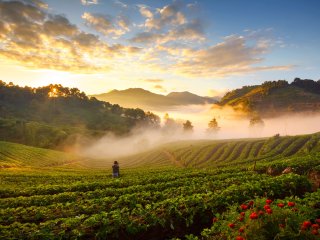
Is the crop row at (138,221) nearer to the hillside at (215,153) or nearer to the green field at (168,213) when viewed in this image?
the green field at (168,213)

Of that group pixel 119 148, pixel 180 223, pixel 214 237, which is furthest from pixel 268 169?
pixel 119 148

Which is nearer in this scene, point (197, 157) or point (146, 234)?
point (146, 234)

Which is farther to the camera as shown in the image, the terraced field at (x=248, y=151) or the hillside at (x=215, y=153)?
the hillside at (x=215, y=153)

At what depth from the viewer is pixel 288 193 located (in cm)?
2175

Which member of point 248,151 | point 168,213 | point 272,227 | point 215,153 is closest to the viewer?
point 272,227

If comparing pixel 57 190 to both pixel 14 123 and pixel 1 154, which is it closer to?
pixel 1 154

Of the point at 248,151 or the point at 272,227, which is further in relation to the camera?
the point at 248,151

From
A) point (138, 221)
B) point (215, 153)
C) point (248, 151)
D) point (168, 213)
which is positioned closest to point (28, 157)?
point (215, 153)

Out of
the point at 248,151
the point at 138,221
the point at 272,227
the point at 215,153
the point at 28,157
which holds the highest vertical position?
the point at 272,227

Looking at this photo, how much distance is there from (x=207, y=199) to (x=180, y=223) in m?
2.70

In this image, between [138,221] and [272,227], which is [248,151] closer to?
[138,221]

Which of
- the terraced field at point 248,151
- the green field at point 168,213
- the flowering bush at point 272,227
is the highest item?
the flowering bush at point 272,227

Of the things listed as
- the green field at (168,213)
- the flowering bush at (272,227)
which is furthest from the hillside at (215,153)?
the flowering bush at (272,227)

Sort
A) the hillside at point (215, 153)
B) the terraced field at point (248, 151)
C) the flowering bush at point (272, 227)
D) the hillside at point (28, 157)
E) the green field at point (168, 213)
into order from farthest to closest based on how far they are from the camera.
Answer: the hillside at point (28, 157) → the hillside at point (215, 153) → the terraced field at point (248, 151) → the green field at point (168, 213) → the flowering bush at point (272, 227)
